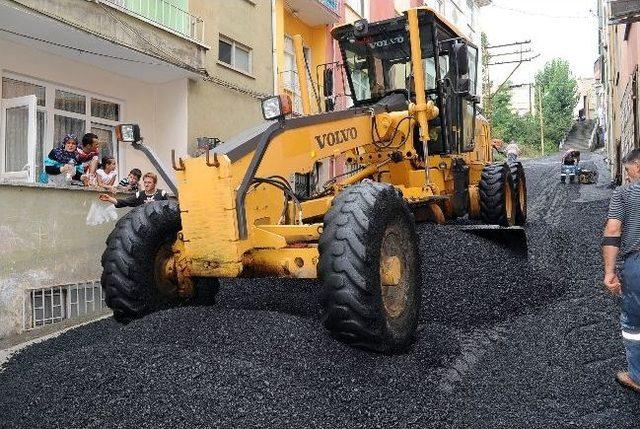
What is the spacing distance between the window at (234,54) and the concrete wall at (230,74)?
0.42 feet

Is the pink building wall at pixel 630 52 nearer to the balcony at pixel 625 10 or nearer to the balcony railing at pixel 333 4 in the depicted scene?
the balcony at pixel 625 10

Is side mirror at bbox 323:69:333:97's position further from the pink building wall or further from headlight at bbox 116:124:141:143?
the pink building wall

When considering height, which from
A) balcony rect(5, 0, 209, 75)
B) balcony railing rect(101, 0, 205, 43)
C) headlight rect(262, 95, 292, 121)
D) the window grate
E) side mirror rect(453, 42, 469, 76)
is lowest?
the window grate

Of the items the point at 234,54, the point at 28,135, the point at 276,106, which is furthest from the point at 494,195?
the point at 234,54

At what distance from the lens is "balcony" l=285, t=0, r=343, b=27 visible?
1577 centimetres

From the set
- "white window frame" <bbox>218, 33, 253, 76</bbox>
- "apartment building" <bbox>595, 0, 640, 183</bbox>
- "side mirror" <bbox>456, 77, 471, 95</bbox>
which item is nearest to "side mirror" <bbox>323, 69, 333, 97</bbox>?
"side mirror" <bbox>456, 77, 471, 95</bbox>

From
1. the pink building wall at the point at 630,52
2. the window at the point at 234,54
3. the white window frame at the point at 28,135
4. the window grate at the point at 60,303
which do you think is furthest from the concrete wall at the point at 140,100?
the pink building wall at the point at 630,52

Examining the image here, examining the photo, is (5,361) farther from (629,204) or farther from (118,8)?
(118,8)

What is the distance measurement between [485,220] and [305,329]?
16.5 ft

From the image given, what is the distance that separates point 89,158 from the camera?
26.6ft

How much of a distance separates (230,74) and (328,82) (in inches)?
231

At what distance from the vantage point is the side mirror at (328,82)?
732 centimetres

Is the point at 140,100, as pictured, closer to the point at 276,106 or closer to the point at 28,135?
the point at 28,135

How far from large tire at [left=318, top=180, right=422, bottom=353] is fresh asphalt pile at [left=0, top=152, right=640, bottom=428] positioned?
19 centimetres
